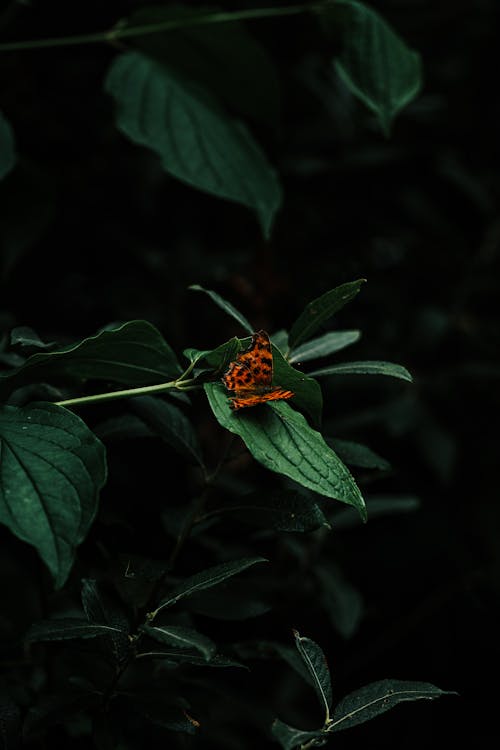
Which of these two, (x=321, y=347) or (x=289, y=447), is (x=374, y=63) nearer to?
(x=321, y=347)

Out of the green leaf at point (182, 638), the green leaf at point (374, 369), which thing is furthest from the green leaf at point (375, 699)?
the green leaf at point (374, 369)

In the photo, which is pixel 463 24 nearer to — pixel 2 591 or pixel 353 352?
pixel 353 352

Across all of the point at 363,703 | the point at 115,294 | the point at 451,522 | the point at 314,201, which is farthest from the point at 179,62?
the point at 451,522

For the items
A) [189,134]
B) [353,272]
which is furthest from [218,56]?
[353,272]

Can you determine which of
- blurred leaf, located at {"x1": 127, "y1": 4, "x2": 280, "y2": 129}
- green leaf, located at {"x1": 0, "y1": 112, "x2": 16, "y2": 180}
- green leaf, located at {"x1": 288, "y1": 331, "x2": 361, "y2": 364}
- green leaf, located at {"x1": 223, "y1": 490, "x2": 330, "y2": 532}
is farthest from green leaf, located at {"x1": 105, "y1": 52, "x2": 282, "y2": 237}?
green leaf, located at {"x1": 223, "y1": 490, "x2": 330, "y2": 532}

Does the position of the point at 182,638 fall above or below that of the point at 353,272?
above

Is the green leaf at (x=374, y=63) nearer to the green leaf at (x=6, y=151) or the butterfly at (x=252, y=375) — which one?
the green leaf at (x=6, y=151)
